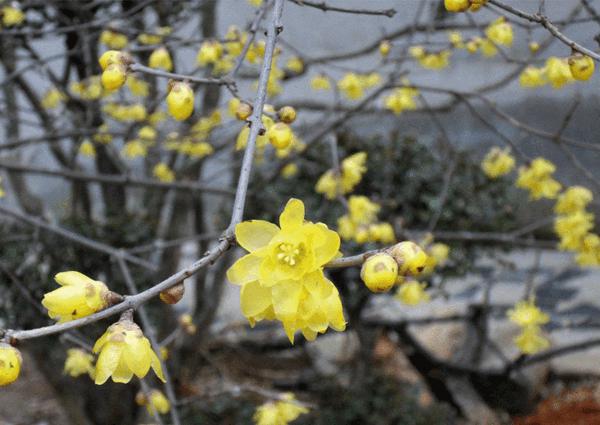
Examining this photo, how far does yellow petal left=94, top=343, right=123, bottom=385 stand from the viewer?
89 cm

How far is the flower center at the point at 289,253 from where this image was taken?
0.90 meters

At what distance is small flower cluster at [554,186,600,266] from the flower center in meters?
1.52

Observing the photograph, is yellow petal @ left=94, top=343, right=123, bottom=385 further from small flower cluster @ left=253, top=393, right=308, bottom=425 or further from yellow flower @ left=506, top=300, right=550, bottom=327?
yellow flower @ left=506, top=300, right=550, bottom=327

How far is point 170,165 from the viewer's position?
3.75m

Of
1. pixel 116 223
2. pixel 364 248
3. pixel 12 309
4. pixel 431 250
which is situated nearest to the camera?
pixel 431 250

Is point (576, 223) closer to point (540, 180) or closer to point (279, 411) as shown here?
point (540, 180)

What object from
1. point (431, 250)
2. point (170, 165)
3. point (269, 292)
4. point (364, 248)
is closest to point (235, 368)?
point (170, 165)

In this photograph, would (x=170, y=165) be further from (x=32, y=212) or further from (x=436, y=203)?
(x=436, y=203)

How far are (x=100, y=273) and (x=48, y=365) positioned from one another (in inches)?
19.7

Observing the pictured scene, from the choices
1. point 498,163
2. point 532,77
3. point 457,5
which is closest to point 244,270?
point 457,5

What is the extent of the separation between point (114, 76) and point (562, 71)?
3.49ft

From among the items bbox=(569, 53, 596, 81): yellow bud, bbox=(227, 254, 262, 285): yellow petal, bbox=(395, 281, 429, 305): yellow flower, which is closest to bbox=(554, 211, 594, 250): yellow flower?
bbox=(395, 281, 429, 305): yellow flower

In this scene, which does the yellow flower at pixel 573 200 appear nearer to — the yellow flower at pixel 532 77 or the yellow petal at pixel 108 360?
the yellow flower at pixel 532 77

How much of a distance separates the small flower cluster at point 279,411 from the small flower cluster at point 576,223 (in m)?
1.11
